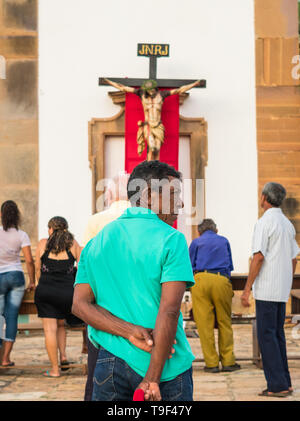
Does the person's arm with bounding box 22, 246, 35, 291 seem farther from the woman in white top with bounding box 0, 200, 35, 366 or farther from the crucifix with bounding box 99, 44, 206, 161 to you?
the crucifix with bounding box 99, 44, 206, 161

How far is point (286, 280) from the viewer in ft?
18.5

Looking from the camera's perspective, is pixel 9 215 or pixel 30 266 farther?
pixel 30 266

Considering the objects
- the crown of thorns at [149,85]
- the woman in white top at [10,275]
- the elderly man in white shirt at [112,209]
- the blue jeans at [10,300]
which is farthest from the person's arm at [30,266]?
the crown of thorns at [149,85]

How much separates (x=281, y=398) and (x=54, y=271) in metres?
2.57

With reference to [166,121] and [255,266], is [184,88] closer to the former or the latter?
[166,121]

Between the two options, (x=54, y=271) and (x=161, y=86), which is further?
(x=161, y=86)

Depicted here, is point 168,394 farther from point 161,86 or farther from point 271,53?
point 271,53

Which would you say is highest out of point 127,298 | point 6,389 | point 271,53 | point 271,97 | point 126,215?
point 271,53

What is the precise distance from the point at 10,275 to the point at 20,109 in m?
5.20

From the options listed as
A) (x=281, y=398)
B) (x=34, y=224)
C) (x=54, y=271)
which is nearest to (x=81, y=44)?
(x=34, y=224)

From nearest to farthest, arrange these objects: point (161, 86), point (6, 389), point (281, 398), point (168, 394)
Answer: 1. point (168, 394)
2. point (281, 398)
3. point (6, 389)
4. point (161, 86)

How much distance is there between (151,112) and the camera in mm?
10875

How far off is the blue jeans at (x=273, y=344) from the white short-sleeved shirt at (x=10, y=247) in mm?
2811

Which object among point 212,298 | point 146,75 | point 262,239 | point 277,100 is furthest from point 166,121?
point 262,239
